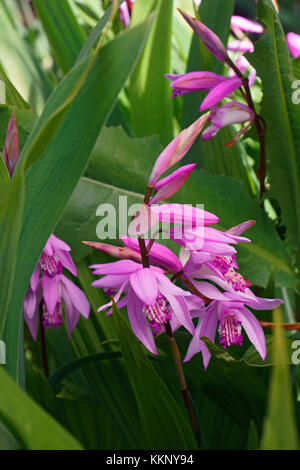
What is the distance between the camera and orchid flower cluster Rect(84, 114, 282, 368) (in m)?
0.29

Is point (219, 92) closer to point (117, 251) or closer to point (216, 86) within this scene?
point (216, 86)

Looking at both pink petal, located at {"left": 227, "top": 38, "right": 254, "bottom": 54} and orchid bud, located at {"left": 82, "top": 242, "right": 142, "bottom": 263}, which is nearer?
orchid bud, located at {"left": 82, "top": 242, "right": 142, "bottom": 263}

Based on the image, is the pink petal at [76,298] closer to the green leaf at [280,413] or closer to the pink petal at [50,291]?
the pink petal at [50,291]

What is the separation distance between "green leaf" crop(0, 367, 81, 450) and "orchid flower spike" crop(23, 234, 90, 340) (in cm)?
17

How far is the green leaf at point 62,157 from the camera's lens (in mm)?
268

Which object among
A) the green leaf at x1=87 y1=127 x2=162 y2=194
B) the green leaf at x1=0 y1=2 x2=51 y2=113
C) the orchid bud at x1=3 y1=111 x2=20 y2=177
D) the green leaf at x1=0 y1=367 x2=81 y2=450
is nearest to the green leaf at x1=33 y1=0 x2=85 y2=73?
the green leaf at x1=0 y1=2 x2=51 y2=113

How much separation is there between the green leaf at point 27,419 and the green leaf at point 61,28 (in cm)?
45

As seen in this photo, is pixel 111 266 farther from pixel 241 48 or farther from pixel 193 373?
pixel 241 48

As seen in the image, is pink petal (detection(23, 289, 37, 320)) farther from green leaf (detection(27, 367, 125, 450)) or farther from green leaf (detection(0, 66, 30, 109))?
green leaf (detection(0, 66, 30, 109))

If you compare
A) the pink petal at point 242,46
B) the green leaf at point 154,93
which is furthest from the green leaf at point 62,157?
the pink petal at point 242,46

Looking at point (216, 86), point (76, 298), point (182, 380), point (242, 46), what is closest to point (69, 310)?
point (76, 298)

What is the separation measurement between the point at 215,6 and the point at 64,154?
30cm

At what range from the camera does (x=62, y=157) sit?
29cm
